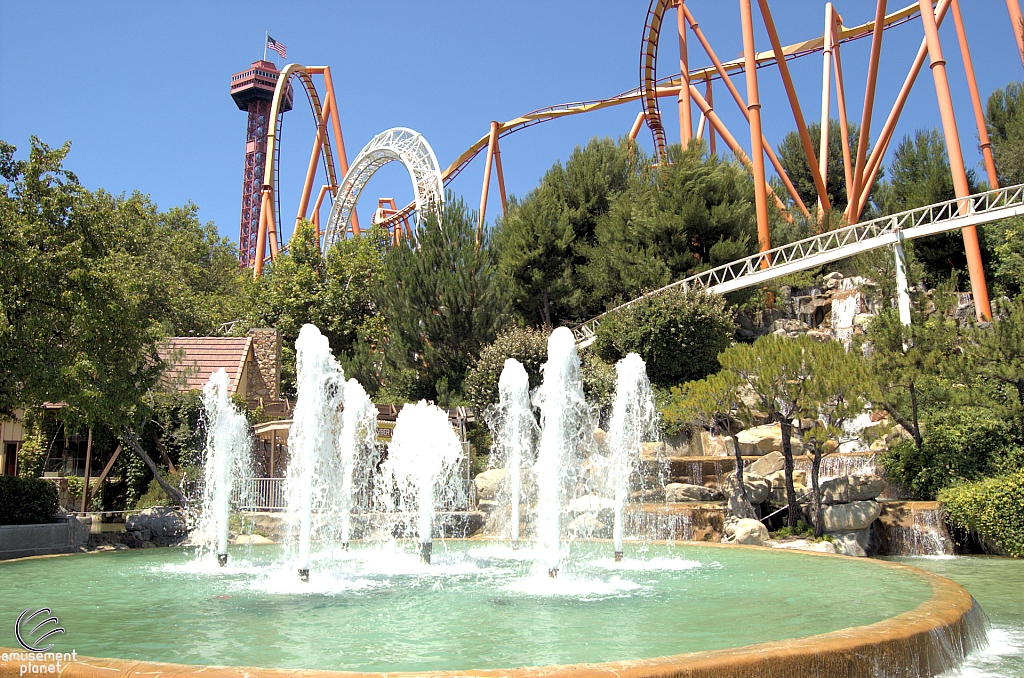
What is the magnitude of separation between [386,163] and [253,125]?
47.9 meters

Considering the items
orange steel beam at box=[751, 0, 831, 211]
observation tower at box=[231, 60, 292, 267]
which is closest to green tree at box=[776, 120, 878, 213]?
orange steel beam at box=[751, 0, 831, 211]

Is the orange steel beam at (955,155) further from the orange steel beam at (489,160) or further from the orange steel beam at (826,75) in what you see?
the orange steel beam at (489,160)

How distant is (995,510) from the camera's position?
13672mm

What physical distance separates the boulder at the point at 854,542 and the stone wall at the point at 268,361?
17.4 metres

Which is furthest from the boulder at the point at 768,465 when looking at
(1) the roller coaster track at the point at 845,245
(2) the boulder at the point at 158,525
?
(2) the boulder at the point at 158,525

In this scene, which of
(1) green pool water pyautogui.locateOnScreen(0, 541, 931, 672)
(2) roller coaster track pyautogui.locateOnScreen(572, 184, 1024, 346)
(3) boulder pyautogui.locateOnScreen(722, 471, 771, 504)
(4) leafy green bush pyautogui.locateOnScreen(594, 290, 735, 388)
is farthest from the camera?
(4) leafy green bush pyautogui.locateOnScreen(594, 290, 735, 388)

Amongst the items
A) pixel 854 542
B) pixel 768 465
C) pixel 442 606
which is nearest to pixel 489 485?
pixel 768 465

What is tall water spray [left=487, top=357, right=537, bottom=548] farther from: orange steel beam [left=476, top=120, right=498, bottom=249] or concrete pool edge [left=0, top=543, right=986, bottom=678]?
orange steel beam [left=476, top=120, right=498, bottom=249]

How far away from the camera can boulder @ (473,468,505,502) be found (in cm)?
1733

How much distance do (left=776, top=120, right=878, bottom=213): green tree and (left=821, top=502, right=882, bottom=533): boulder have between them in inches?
1063

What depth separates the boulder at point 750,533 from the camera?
45.1 ft

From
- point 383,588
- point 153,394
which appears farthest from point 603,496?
point 153,394

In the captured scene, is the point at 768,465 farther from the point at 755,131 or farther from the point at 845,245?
the point at 755,131

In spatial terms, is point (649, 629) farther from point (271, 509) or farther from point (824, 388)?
point (271, 509)
